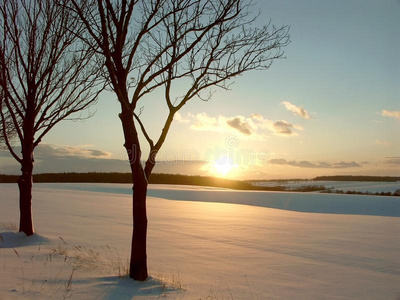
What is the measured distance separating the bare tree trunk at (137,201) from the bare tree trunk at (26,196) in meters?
4.61

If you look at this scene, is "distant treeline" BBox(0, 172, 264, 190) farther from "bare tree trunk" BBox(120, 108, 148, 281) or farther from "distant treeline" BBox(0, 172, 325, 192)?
"bare tree trunk" BBox(120, 108, 148, 281)

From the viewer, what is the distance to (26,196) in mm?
10016

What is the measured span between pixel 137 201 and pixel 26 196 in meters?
4.94

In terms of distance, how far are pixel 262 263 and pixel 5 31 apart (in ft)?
26.0

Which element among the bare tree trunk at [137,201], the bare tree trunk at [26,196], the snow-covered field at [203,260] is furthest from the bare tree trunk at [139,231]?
the bare tree trunk at [26,196]

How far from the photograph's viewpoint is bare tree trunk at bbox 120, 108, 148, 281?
20.6 feet

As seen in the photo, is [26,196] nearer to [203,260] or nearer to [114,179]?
[203,260]

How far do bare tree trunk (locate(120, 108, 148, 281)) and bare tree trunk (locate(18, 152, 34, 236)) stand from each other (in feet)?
15.1

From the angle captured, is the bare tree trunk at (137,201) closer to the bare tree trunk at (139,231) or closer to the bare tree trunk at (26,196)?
the bare tree trunk at (139,231)

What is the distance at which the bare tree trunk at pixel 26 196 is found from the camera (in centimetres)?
977

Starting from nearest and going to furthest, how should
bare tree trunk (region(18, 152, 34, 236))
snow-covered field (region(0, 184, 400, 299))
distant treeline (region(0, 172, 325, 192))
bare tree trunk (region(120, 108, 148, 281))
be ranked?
Result: snow-covered field (region(0, 184, 400, 299)), bare tree trunk (region(120, 108, 148, 281)), bare tree trunk (region(18, 152, 34, 236)), distant treeline (region(0, 172, 325, 192))

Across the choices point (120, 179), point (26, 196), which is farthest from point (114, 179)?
point (26, 196)

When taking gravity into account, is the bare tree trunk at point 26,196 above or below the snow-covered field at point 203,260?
above

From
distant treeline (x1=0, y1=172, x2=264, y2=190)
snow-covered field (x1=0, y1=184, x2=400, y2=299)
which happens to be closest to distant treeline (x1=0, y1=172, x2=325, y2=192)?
distant treeline (x1=0, y1=172, x2=264, y2=190)
